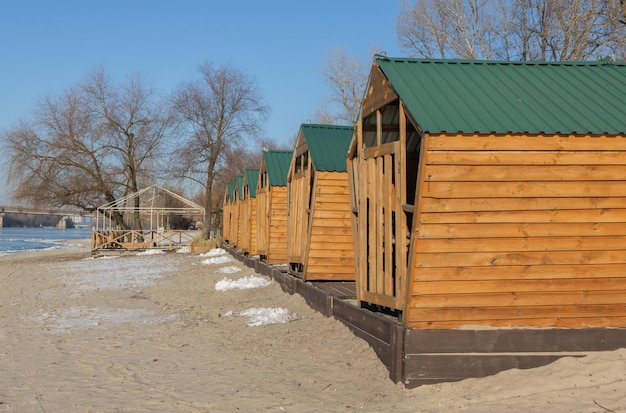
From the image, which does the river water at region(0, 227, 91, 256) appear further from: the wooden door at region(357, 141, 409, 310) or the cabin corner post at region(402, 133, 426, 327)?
the cabin corner post at region(402, 133, 426, 327)

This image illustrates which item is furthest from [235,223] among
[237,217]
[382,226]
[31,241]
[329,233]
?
[31,241]

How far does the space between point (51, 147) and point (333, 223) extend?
32.6 meters

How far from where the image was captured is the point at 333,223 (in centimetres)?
1234

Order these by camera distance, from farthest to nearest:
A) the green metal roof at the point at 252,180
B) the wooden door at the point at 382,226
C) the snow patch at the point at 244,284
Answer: the green metal roof at the point at 252,180 < the snow patch at the point at 244,284 < the wooden door at the point at 382,226

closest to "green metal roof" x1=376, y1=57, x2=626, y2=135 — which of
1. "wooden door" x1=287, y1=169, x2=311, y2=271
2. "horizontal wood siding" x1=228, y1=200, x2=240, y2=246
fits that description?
"wooden door" x1=287, y1=169, x2=311, y2=271

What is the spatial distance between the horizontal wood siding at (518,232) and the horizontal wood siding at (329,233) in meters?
6.11

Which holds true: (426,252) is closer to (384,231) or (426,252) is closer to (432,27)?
(384,231)

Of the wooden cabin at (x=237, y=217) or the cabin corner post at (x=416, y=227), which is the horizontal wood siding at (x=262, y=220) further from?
the cabin corner post at (x=416, y=227)

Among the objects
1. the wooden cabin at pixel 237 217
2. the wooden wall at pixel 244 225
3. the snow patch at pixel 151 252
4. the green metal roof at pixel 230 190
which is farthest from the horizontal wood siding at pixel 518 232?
the snow patch at pixel 151 252

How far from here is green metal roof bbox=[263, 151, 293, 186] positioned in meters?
Result: 17.7

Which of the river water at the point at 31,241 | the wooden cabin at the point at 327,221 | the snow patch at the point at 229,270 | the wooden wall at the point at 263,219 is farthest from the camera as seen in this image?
the river water at the point at 31,241

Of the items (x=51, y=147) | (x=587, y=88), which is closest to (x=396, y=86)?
(x=587, y=88)

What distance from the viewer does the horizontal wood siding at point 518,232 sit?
620cm

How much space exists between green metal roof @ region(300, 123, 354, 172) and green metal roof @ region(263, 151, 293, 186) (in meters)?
4.19
